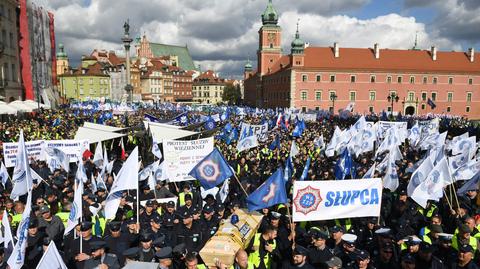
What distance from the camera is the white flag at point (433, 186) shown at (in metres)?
7.40

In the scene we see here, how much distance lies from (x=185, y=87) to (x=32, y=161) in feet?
396

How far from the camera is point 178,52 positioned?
16438 cm

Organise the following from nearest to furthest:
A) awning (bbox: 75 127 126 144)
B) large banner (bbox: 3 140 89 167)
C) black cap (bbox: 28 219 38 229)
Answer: black cap (bbox: 28 219 38 229) < large banner (bbox: 3 140 89 167) < awning (bbox: 75 127 126 144)

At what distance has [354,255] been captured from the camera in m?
5.15

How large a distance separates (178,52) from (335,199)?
6488 inches

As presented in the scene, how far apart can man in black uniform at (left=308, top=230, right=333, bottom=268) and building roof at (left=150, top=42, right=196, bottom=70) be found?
15595cm

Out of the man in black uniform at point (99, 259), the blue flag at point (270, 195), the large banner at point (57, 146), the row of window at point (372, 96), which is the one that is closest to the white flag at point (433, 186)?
the blue flag at point (270, 195)

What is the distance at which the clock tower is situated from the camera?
84.7 metres

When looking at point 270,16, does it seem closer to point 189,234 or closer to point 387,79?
point 387,79

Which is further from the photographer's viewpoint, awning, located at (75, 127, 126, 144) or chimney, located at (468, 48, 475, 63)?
chimney, located at (468, 48, 475, 63)

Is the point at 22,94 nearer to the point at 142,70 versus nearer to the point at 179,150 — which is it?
the point at 179,150

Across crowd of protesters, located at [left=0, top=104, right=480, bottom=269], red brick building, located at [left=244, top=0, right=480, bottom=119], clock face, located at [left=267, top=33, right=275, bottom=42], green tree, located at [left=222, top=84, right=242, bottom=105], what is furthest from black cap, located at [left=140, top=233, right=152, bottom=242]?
green tree, located at [left=222, top=84, right=242, bottom=105]

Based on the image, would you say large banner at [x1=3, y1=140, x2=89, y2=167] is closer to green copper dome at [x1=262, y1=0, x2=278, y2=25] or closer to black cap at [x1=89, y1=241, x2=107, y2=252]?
black cap at [x1=89, y1=241, x2=107, y2=252]

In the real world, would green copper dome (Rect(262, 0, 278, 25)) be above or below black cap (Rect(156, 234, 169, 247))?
above
